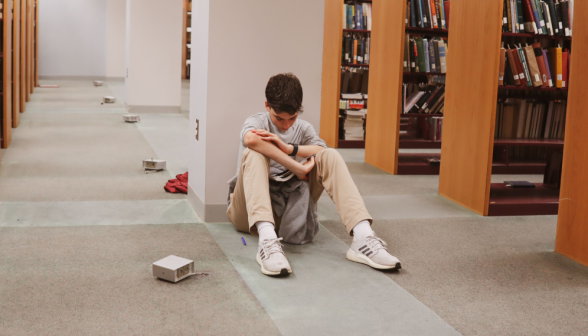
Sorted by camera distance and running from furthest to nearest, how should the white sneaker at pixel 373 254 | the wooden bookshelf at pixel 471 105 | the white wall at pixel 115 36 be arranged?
the white wall at pixel 115 36 < the wooden bookshelf at pixel 471 105 < the white sneaker at pixel 373 254

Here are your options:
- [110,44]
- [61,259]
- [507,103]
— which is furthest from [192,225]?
[110,44]

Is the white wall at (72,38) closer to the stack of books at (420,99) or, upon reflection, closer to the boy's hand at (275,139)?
the stack of books at (420,99)

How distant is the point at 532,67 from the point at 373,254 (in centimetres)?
239

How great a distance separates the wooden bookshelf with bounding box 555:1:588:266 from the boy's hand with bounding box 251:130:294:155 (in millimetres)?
1334

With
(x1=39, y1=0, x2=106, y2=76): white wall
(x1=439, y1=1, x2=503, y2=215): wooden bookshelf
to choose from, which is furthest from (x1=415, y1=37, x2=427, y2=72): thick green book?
(x1=39, y1=0, x2=106, y2=76): white wall

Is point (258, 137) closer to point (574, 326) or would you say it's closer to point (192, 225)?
point (192, 225)

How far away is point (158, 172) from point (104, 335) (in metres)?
2.89

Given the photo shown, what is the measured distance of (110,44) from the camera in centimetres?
1647

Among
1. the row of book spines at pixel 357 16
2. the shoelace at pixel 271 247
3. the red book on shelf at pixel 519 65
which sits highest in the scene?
the row of book spines at pixel 357 16

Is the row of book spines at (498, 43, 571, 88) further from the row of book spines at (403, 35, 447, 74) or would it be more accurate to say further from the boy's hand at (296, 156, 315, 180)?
the boy's hand at (296, 156, 315, 180)

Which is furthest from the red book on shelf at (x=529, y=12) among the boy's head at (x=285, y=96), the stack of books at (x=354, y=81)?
the boy's head at (x=285, y=96)

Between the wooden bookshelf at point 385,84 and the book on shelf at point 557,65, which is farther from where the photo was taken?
the wooden bookshelf at point 385,84

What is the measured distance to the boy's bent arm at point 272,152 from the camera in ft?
9.02

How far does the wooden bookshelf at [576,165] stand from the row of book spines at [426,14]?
257cm
